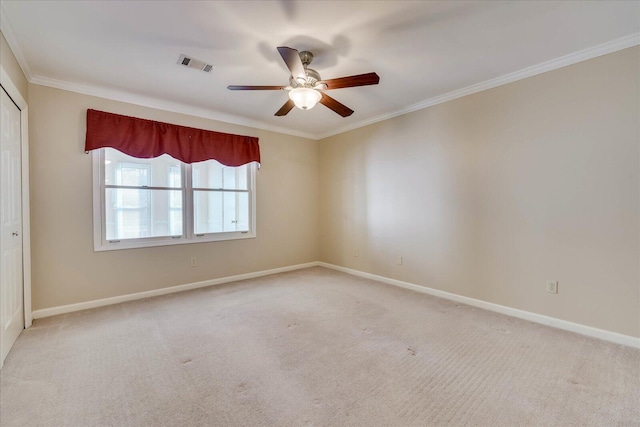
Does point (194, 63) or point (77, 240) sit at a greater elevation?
point (194, 63)

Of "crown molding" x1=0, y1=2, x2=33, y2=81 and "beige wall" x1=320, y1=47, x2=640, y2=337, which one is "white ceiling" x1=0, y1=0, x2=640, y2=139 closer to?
"crown molding" x1=0, y1=2, x2=33, y2=81

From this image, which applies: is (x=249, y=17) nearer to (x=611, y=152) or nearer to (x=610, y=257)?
(x=611, y=152)

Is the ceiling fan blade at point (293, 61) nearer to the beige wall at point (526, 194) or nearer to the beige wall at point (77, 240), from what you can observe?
the beige wall at point (526, 194)

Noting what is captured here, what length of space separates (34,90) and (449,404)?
4610mm

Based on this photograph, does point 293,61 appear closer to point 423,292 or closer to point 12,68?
point 12,68

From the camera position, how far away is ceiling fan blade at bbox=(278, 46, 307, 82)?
188 cm

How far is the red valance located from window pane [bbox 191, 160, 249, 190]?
0.16m

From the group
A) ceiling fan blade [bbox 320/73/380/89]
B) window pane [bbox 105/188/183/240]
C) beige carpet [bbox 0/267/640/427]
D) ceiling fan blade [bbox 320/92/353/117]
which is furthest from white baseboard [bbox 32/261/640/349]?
ceiling fan blade [bbox 320/73/380/89]

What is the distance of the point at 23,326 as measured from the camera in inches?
104

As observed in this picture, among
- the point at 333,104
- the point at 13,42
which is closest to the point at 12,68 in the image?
the point at 13,42

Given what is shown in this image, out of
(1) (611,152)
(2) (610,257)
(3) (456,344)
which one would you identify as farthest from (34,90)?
(2) (610,257)

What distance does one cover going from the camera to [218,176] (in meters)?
4.27

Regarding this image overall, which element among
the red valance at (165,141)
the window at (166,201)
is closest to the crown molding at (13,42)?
the red valance at (165,141)

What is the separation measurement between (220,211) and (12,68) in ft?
8.28
